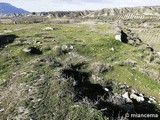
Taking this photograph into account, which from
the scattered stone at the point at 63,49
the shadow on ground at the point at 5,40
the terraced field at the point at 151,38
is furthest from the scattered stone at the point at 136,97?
the terraced field at the point at 151,38

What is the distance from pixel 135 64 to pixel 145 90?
563 centimetres

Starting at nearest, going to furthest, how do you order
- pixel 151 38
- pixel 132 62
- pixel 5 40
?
pixel 132 62, pixel 5 40, pixel 151 38

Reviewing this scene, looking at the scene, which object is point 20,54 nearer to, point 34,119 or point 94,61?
point 94,61

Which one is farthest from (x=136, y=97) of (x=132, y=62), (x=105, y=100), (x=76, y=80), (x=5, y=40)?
(x=5, y=40)

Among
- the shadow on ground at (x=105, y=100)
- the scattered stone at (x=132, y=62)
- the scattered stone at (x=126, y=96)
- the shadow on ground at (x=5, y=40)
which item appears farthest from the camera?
the shadow on ground at (x=5, y=40)

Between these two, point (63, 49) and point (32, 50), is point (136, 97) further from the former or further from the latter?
point (32, 50)

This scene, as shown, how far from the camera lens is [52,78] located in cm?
1984

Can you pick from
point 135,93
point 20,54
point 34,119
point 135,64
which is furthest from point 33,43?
point 34,119

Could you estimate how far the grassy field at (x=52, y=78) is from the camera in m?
15.1

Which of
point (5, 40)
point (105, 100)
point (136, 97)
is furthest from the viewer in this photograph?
point (5, 40)

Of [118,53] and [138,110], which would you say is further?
[118,53]

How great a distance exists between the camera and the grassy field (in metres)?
15.1

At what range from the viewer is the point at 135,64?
97.7 ft

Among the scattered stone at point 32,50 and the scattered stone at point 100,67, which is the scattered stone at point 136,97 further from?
the scattered stone at point 32,50
